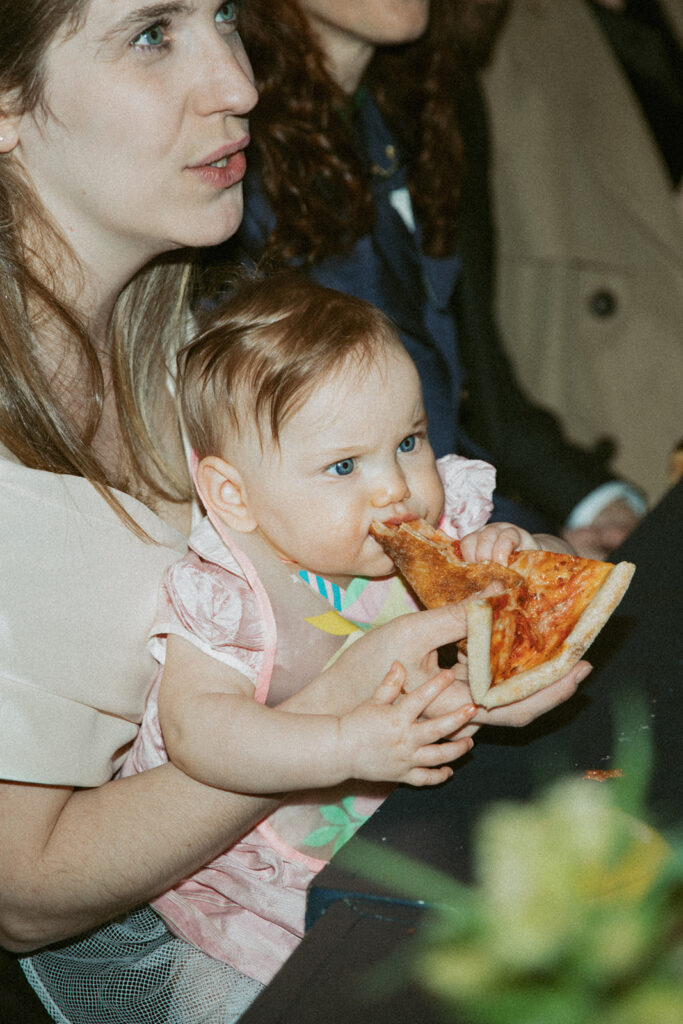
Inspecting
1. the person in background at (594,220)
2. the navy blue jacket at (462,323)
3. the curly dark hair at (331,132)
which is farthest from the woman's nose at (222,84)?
the person in background at (594,220)

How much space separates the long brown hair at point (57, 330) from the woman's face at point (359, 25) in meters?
0.69

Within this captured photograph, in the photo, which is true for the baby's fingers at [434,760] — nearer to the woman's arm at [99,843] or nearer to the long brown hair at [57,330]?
the woman's arm at [99,843]

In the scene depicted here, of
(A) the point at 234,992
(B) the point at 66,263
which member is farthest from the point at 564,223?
(A) the point at 234,992

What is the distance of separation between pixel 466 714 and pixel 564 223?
195 cm

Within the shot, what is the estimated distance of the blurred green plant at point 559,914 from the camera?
2.54ft

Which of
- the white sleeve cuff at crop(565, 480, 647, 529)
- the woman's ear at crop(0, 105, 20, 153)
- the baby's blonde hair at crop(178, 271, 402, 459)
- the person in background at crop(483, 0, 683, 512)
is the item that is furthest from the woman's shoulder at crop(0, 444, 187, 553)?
the person in background at crop(483, 0, 683, 512)

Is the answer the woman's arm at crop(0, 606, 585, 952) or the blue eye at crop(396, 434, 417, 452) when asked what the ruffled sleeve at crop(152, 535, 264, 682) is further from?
the blue eye at crop(396, 434, 417, 452)

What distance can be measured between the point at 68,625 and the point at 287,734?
0.29 metres

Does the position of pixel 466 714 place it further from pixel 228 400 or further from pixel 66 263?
pixel 66 263

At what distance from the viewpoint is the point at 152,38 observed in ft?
3.89

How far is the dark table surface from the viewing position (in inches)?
31.0

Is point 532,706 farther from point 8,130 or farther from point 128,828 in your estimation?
point 8,130

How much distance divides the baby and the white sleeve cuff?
0.95 meters

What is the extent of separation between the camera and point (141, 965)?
1.25 meters
